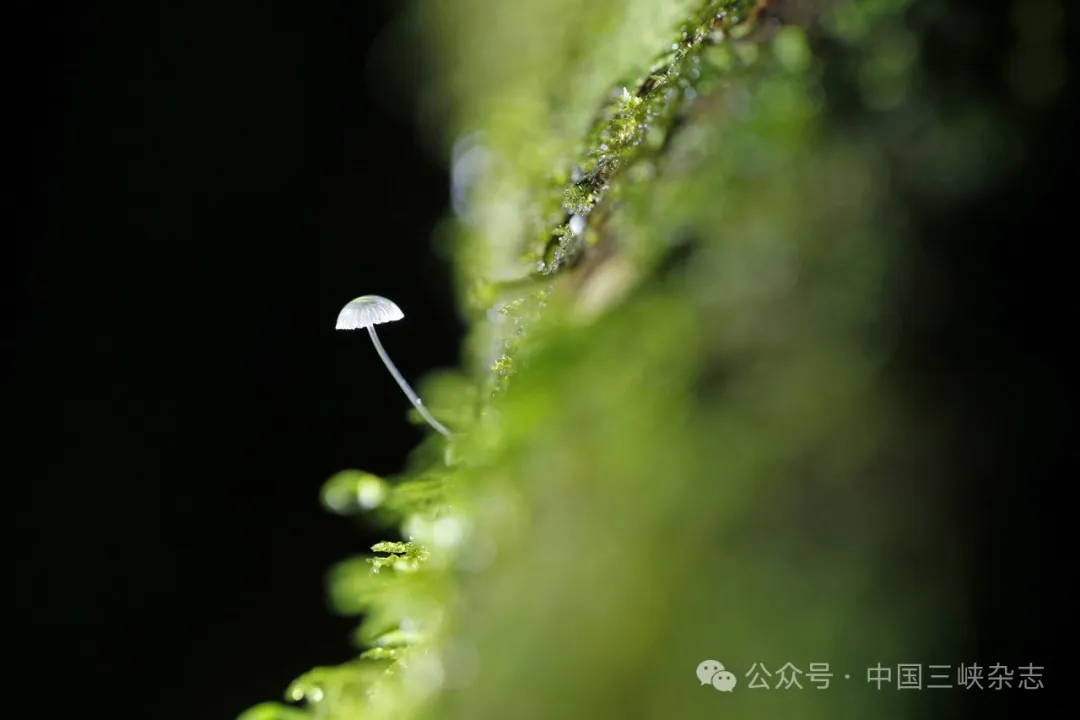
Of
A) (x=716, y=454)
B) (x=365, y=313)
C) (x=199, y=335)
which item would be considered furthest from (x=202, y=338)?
(x=716, y=454)

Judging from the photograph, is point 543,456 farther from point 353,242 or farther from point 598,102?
point 353,242

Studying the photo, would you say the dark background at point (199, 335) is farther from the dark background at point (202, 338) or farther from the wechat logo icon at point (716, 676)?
the wechat logo icon at point (716, 676)

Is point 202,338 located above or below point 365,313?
above

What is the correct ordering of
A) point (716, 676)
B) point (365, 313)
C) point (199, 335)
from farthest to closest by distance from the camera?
point (199, 335) → point (365, 313) → point (716, 676)

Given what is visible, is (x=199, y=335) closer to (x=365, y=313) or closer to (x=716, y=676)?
(x=365, y=313)

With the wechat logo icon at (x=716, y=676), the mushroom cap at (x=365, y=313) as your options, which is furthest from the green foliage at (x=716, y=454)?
the mushroom cap at (x=365, y=313)

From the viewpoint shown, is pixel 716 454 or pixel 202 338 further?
pixel 202 338

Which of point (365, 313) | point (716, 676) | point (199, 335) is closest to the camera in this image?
point (716, 676)
